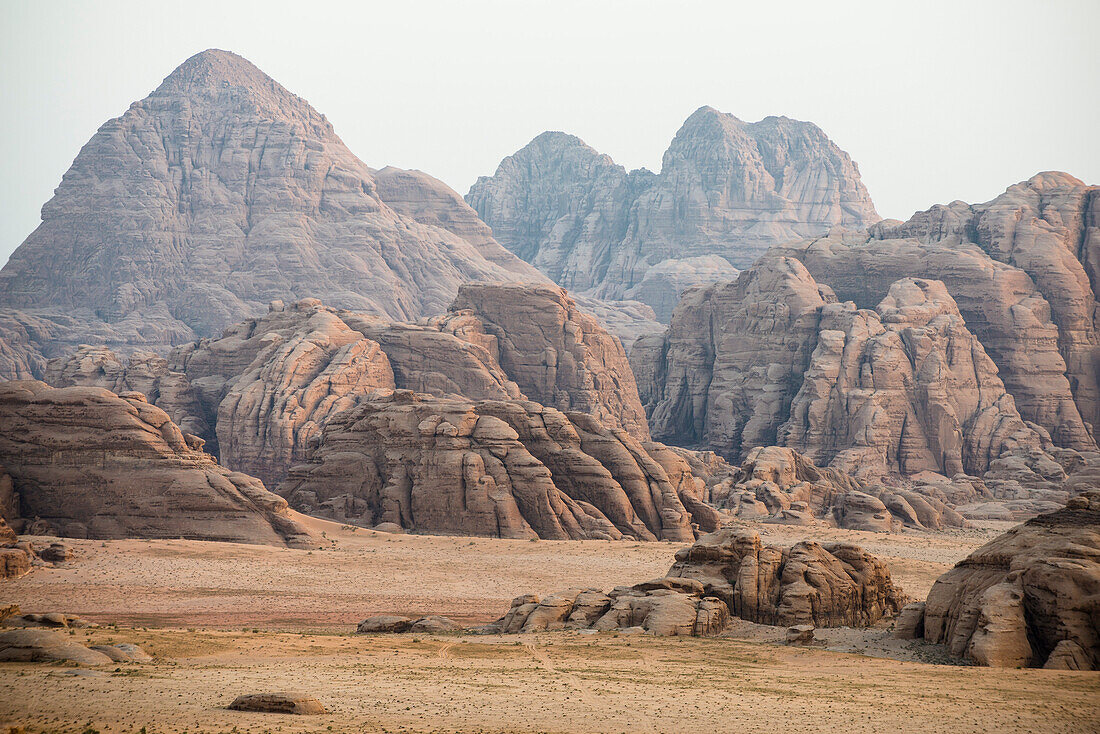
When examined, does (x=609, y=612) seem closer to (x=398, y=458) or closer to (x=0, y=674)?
(x=0, y=674)

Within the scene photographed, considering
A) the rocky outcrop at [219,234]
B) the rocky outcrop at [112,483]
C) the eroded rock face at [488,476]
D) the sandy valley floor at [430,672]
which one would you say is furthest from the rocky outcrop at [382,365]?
the rocky outcrop at [219,234]

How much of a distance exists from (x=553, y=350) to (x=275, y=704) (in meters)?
79.7

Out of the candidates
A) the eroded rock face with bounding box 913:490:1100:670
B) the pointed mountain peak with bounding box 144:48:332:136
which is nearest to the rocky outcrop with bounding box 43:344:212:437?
the eroded rock face with bounding box 913:490:1100:670

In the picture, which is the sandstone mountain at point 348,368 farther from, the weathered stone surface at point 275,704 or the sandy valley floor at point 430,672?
the weathered stone surface at point 275,704

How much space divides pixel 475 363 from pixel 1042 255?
57.4 metres

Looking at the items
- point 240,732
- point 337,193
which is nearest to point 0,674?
point 240,732

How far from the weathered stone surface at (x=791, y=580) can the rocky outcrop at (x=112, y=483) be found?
22.2m

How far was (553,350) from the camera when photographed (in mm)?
103250

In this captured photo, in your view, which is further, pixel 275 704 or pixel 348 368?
pixel 348 368

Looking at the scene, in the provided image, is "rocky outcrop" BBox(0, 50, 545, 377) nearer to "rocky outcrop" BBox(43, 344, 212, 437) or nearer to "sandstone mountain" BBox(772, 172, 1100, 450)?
"rocky outcrop" BBox(43, 344, 212, 437)

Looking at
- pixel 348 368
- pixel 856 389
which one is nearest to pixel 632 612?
pixel 348 368

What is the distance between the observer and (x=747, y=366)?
367ft

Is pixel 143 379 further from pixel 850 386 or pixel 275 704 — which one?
pixel 275 704

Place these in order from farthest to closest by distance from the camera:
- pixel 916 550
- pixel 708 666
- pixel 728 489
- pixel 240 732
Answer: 1. pixel 728 489
2. pixel 916 550
3. pixel 708 666
4. pixel 240 732
